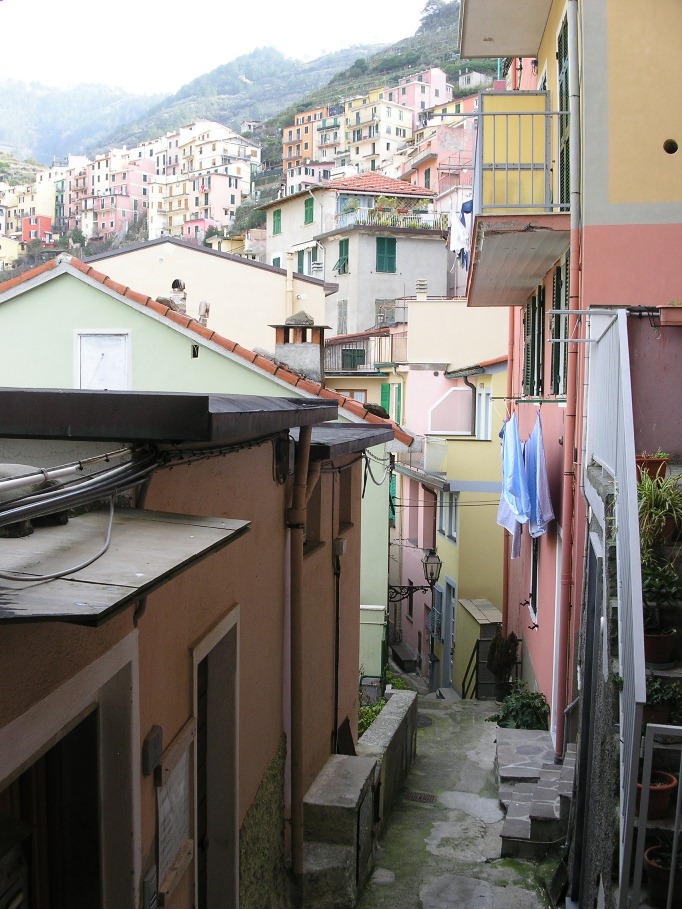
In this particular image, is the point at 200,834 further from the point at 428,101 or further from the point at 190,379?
the point at 428,101

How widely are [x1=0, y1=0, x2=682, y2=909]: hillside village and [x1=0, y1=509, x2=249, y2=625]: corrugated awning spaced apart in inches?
0.6

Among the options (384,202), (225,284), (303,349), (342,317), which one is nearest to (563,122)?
(303,349)

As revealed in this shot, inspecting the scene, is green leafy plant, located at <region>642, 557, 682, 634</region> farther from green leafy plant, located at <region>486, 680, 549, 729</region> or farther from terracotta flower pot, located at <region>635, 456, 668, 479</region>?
green leafy plant, located at <region>486, 680, 549, 729</region>

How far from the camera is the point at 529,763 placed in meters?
10.6

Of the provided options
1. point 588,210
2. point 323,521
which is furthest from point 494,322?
point 323,521

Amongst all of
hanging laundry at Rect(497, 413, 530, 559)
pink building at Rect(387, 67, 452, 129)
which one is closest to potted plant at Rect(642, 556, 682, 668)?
hanging laundry at Rect(497, 413, 530, 559)

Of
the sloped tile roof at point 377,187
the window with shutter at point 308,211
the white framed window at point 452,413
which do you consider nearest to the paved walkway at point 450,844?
the white framed window at point 452,413

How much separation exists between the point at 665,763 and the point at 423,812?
6.15 metres

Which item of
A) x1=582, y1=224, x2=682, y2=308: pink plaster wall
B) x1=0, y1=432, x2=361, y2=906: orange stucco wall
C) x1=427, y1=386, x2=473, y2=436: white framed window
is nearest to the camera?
x1=0, y1=432, x2=361, y2=906: orange stucco wall

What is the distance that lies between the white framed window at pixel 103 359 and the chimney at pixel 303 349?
2.68 m

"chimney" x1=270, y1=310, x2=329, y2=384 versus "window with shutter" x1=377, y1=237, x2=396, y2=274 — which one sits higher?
"window with shutter" x1=377, y1=237, x2=396, y2=274

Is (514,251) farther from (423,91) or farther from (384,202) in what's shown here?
(423,91)

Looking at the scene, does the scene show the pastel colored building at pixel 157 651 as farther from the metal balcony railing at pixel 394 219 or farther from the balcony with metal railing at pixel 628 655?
the metal balcony railing at pixel 394 219

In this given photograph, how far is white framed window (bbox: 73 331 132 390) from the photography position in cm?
1516
